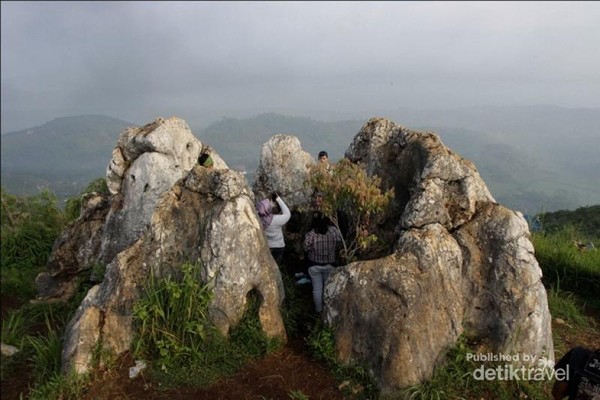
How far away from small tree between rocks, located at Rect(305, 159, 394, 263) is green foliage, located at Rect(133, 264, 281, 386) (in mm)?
2160

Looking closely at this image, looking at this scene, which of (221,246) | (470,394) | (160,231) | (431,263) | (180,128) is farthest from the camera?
(180,128)

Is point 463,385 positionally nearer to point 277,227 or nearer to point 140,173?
point 277,227

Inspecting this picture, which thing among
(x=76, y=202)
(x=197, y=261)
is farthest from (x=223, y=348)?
(x=76, y=202)

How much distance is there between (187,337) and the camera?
6.88m

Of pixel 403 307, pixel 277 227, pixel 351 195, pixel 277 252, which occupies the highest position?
pixel 351 195

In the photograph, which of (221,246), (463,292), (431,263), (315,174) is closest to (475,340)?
(463,292)

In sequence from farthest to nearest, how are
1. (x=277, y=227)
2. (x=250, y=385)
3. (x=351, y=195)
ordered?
1. (x=277, y=227)
2. (x=351, y=195)
3. (x=250, y=385)

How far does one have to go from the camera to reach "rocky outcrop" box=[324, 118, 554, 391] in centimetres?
623

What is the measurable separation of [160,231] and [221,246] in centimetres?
126

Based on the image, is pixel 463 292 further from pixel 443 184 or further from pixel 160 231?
pixel 160 231

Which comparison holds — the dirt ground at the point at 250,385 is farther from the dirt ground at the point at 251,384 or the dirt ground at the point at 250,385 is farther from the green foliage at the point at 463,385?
the green foliage at the point at 463,385

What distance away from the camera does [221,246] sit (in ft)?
23.5

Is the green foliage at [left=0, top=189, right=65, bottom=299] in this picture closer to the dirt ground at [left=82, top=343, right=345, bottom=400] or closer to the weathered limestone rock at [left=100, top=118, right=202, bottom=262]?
the weathered limestone rock at [left=100, top=118, right=202, bottom=262]

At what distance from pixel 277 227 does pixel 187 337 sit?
262 cm
